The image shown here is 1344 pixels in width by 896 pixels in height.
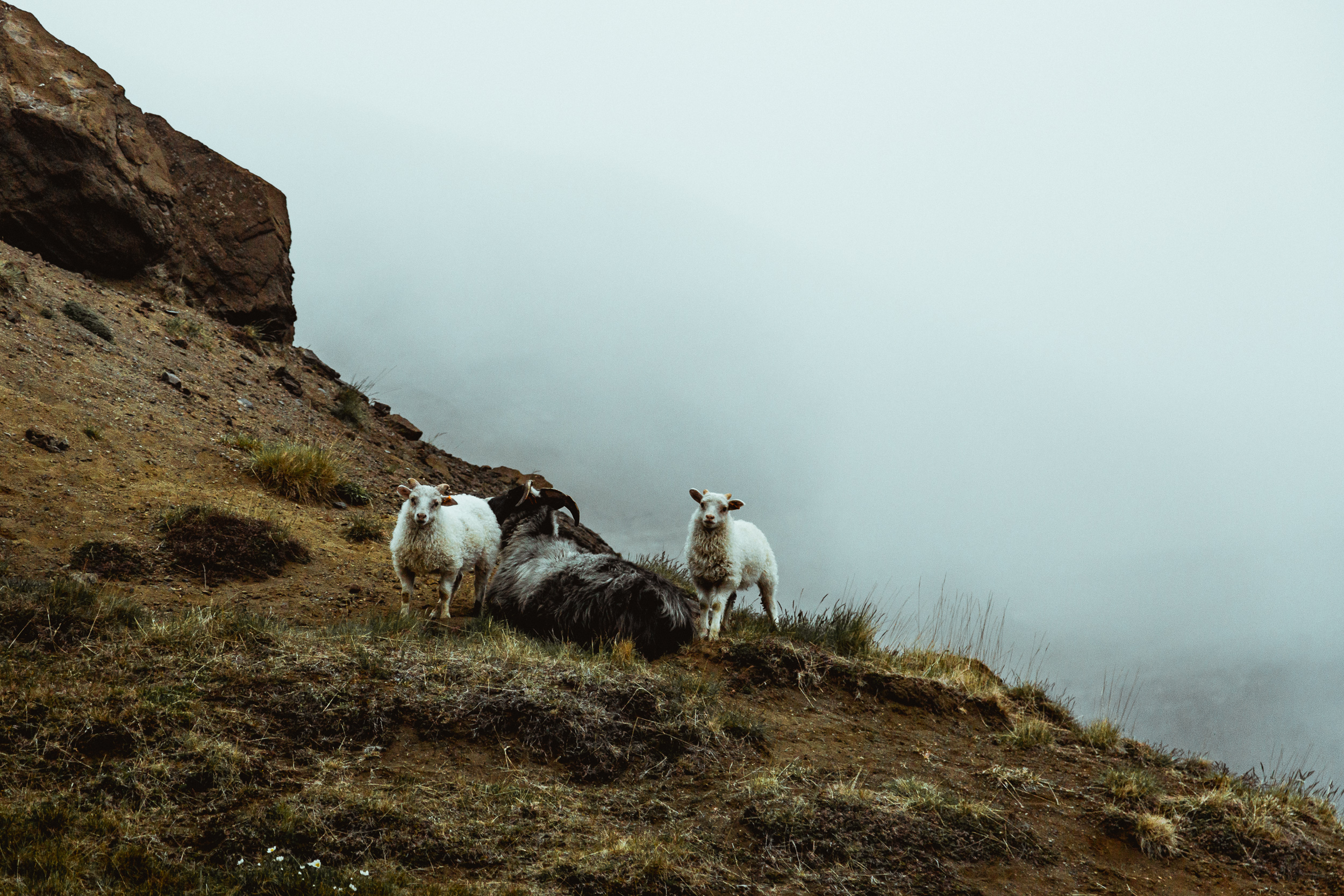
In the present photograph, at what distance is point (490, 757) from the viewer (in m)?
6.04

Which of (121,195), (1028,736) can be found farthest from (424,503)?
(121,195)

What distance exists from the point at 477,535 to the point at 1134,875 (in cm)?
737

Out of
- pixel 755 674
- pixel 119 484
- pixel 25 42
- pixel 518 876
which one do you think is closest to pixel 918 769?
pixel 755 674

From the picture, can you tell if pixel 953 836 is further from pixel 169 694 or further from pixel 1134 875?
pixel 169 694

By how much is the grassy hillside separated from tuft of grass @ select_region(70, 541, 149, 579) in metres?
0.03

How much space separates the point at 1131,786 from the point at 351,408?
1730 centimetres

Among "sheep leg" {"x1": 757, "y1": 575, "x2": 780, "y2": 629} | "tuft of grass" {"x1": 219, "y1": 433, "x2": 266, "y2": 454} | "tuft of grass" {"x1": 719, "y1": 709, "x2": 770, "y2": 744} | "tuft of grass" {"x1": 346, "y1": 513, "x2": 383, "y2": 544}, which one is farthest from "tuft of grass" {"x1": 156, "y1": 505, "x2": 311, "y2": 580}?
"tuft of grass" {"x1": 719, "y1": 709, "x2": 770, "y2": 744}

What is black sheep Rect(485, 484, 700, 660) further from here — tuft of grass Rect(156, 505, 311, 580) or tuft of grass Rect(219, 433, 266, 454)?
tuft of grass Rect(219, 433, 266, 454)

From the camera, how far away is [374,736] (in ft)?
19.6

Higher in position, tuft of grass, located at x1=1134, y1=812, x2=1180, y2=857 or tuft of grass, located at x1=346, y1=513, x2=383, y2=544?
tuft of grass, located at x1=1134, y1=812, x2=1180, y2=857

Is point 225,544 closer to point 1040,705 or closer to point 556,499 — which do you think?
point 556,499

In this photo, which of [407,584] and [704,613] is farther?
[704,613]

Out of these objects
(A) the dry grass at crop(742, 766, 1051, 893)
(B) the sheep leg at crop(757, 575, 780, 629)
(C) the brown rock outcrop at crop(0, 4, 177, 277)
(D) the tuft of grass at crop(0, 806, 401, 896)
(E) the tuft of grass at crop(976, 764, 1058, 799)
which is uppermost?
(C) the brown rock outcrop at crop(0, 4, 177, 277)

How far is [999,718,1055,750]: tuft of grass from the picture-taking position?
7.77m
